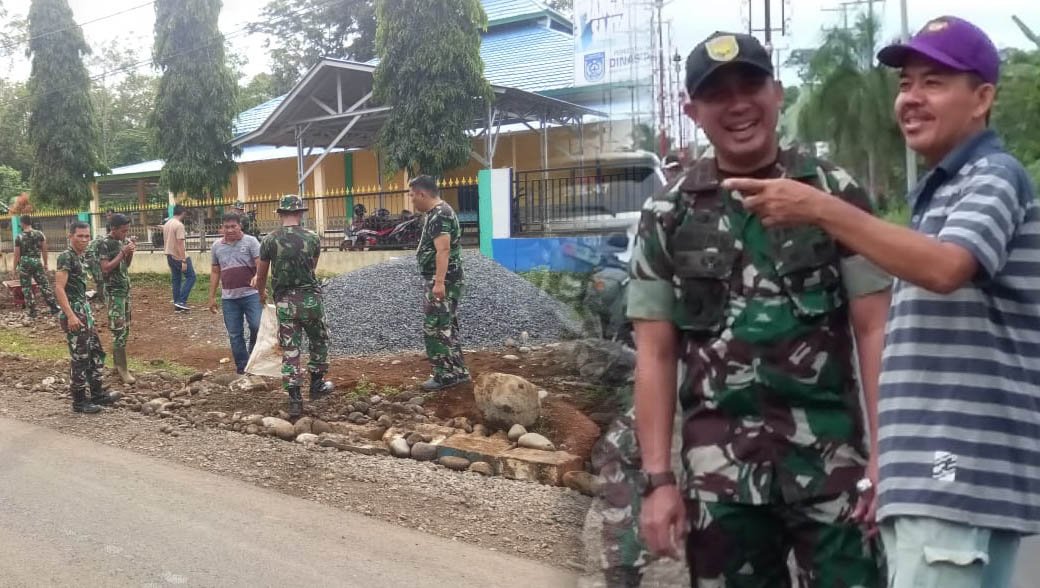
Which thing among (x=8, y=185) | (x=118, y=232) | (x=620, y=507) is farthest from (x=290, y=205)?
(x=8, y=185)

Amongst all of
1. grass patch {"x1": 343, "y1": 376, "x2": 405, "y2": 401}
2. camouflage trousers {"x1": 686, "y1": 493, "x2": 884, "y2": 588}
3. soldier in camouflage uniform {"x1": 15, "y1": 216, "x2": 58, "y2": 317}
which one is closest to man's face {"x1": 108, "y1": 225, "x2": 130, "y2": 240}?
grass patch {"x1": 343, "y1": 376, "x2": 405, "y2": 401}

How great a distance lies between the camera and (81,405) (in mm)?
7406

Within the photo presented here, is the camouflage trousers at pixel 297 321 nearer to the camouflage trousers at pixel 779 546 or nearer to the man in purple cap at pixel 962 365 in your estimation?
the camouflage trousers at pixel 779 546

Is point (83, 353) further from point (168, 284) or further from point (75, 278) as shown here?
point (168, 284)

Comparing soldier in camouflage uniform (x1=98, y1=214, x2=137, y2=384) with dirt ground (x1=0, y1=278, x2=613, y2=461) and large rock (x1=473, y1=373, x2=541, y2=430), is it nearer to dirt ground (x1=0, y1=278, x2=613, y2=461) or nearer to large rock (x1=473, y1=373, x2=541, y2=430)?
dirt ground (x1=0, y1=278, x2=613, y2=461)

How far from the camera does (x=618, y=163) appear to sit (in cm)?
264

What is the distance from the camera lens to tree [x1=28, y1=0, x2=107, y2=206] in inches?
846

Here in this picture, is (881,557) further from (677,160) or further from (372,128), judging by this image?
(372,128)

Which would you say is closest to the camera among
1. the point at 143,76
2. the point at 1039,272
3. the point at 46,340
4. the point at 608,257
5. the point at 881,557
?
the point at 1039,272

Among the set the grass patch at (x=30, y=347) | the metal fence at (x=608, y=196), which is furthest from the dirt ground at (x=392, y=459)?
the metal fence at (x=608, y=196)

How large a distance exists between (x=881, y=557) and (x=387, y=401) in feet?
17.6

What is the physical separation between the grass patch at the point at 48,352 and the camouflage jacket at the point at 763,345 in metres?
8.22

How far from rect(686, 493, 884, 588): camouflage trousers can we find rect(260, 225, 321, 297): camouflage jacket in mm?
5389

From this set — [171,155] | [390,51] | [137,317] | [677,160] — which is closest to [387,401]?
[677,160]
